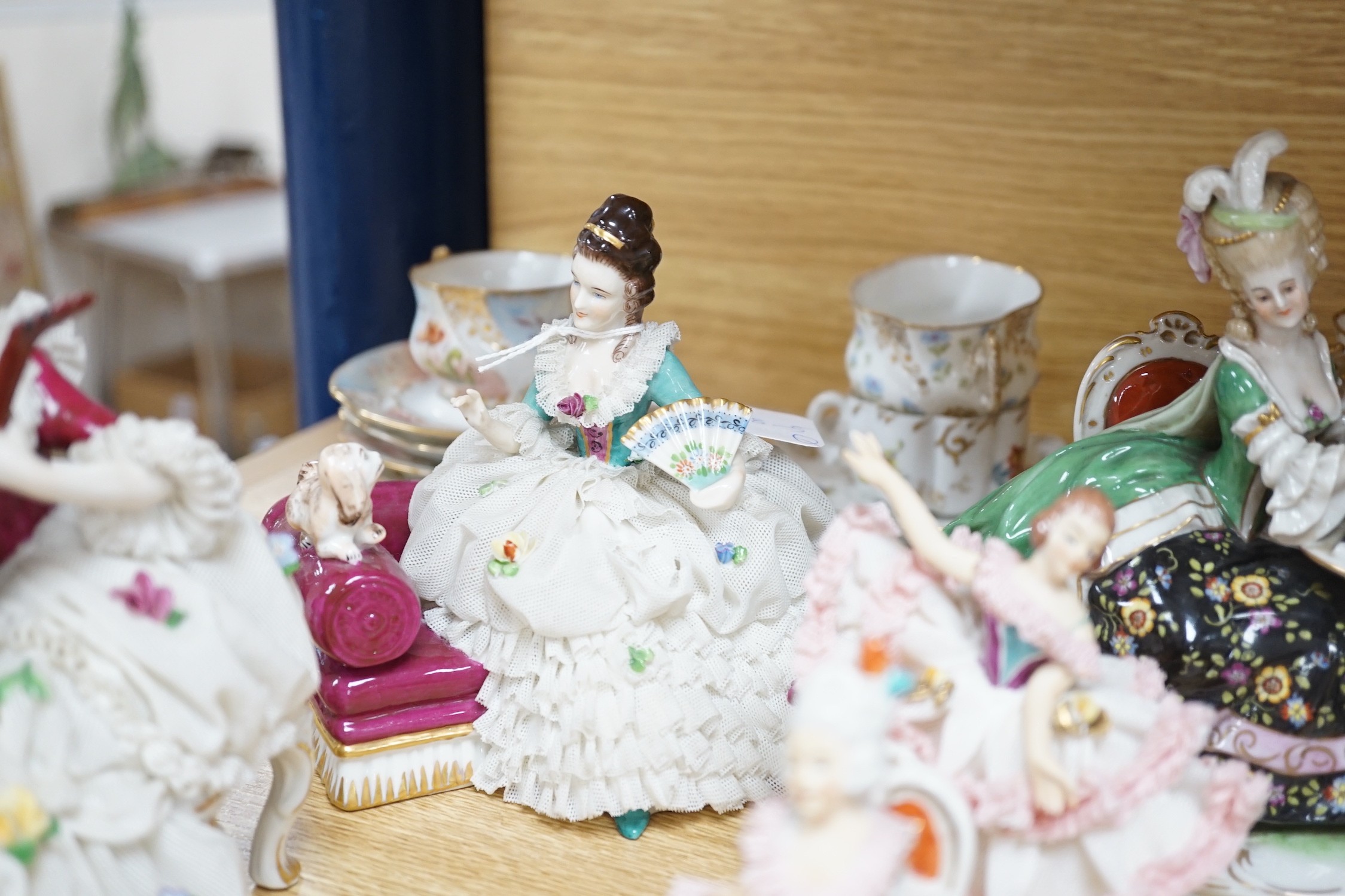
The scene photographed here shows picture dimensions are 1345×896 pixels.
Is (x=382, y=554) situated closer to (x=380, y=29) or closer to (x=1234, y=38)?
(x=380, y=29)

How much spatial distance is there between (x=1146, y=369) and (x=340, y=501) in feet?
2.07

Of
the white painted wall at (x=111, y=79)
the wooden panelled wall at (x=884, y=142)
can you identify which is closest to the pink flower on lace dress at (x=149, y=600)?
the wooden panelled wall at (x=884, y=142)

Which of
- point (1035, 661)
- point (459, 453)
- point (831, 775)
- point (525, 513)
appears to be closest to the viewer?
point (831, 775)

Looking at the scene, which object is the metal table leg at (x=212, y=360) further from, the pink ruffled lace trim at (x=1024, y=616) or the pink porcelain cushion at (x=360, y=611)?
the pink ruffled lace trim at (x=1024, y=616)

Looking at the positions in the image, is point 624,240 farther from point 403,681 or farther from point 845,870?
point 845,870

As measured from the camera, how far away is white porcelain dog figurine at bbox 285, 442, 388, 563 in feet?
3.20

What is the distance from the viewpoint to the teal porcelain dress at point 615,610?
95 cm

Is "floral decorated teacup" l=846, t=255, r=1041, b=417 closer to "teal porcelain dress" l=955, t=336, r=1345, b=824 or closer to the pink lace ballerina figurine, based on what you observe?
"teal porcelain dress" l=955, t=336, r=1345, b=824

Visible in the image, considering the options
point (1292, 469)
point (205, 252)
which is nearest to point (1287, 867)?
point (1292, 469)

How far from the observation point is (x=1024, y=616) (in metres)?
0.76

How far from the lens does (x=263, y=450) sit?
155 centimetres

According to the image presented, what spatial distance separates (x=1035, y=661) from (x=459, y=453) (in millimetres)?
518

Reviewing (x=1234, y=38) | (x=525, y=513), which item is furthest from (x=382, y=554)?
(x=1234, y=38)

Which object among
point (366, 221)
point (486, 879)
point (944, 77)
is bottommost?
point (486, 879)
